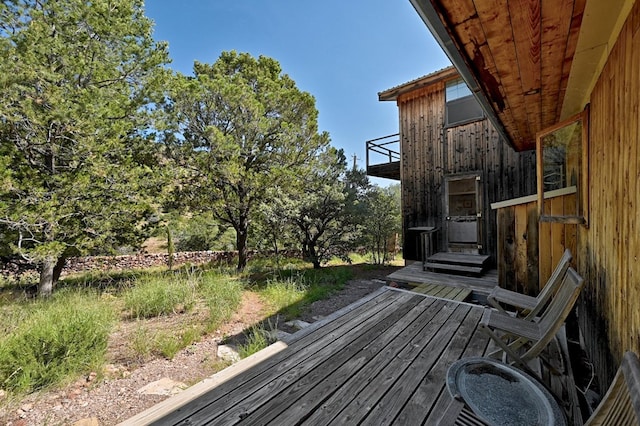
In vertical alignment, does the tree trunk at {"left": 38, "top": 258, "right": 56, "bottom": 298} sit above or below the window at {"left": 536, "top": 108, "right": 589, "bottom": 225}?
below

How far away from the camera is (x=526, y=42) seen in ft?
5.01

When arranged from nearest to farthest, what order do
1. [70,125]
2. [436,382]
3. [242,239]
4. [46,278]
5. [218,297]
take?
1. [436,382]
2. [218,297]
3. [70,125]
4. [46,278]
5. [242,239]

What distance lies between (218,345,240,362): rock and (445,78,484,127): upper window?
656 centimetres

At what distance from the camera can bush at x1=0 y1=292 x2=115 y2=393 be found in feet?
7.88

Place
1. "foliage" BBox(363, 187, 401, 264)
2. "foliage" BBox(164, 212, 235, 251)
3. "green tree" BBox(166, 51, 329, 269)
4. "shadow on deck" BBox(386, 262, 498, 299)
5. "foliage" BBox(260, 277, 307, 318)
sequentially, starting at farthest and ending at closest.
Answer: "foliage" BBox(164, 212, 235, 251) → "foliage" BBox(363, 187, 401, 264) → "green tree" BBox(166, 51, 329, 269) → "foliage" BBox(260, 277, 307, 318) → "shadow on deck" BBox(386, 262, 498, 299)

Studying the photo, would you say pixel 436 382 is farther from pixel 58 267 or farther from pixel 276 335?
pixel 58 267

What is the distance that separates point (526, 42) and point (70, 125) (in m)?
7.19

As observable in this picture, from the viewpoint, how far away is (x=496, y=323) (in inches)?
78.4

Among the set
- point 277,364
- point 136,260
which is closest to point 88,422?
point 277,364

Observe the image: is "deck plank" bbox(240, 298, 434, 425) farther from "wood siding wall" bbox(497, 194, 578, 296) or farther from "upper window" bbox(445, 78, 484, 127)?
"upper window" bbox(445, 78, 484, 127)

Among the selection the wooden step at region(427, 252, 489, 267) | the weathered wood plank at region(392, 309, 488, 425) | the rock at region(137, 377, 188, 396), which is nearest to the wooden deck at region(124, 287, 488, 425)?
the weathered wood plank at region(392, 309, 488, 425)

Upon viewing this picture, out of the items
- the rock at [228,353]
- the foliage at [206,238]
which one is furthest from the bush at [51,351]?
the foliage at [206,238]

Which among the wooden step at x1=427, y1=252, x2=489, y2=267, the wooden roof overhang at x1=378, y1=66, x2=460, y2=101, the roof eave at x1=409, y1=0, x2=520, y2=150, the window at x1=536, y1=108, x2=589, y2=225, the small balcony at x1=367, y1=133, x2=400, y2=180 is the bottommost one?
the wooden step at x1=427, y1=252, x2=489, y2=267

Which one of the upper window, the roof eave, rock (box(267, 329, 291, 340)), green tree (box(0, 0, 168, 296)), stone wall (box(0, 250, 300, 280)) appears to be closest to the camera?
the roof eave
